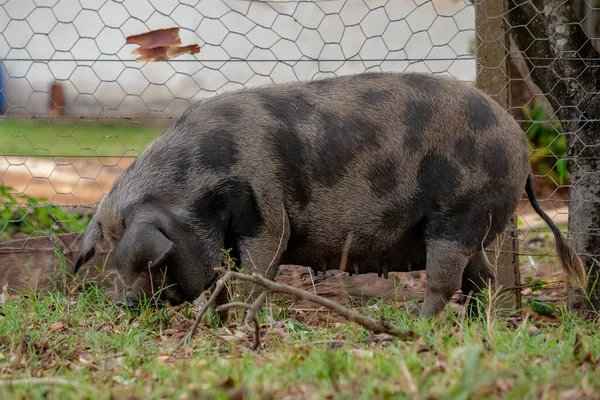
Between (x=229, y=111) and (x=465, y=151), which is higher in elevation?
(x=229, y=111)

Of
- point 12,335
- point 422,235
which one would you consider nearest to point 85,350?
point 12,335

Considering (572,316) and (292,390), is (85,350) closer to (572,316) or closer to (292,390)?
(292,390)

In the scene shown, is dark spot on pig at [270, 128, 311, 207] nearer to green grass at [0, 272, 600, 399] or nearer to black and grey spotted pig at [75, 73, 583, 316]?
black and grey spotted pig at [75, 73, 583, 316]

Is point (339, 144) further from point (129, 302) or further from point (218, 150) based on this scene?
point (129, 302)

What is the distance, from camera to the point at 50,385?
10.1 feet

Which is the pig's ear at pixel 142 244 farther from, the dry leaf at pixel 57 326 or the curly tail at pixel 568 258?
the curly tail at pixel 568 258

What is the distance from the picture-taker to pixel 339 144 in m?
4.82

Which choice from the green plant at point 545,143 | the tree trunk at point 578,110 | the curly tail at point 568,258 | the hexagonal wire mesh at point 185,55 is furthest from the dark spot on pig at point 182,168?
the green plant at point 545,143

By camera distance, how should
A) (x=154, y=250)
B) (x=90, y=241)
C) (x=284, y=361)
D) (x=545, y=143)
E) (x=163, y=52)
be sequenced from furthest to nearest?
(x=545, y=143), (x=163, y=52), (x=90, y=241), (x=154, y=250), (x=284, y=361)

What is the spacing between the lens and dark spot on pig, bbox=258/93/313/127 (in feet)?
15.8

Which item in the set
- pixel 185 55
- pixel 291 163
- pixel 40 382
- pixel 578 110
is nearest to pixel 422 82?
pixel 291 163

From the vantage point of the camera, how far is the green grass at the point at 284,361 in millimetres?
2746

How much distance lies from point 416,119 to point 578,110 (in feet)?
3.95

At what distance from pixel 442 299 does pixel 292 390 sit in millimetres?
2315
